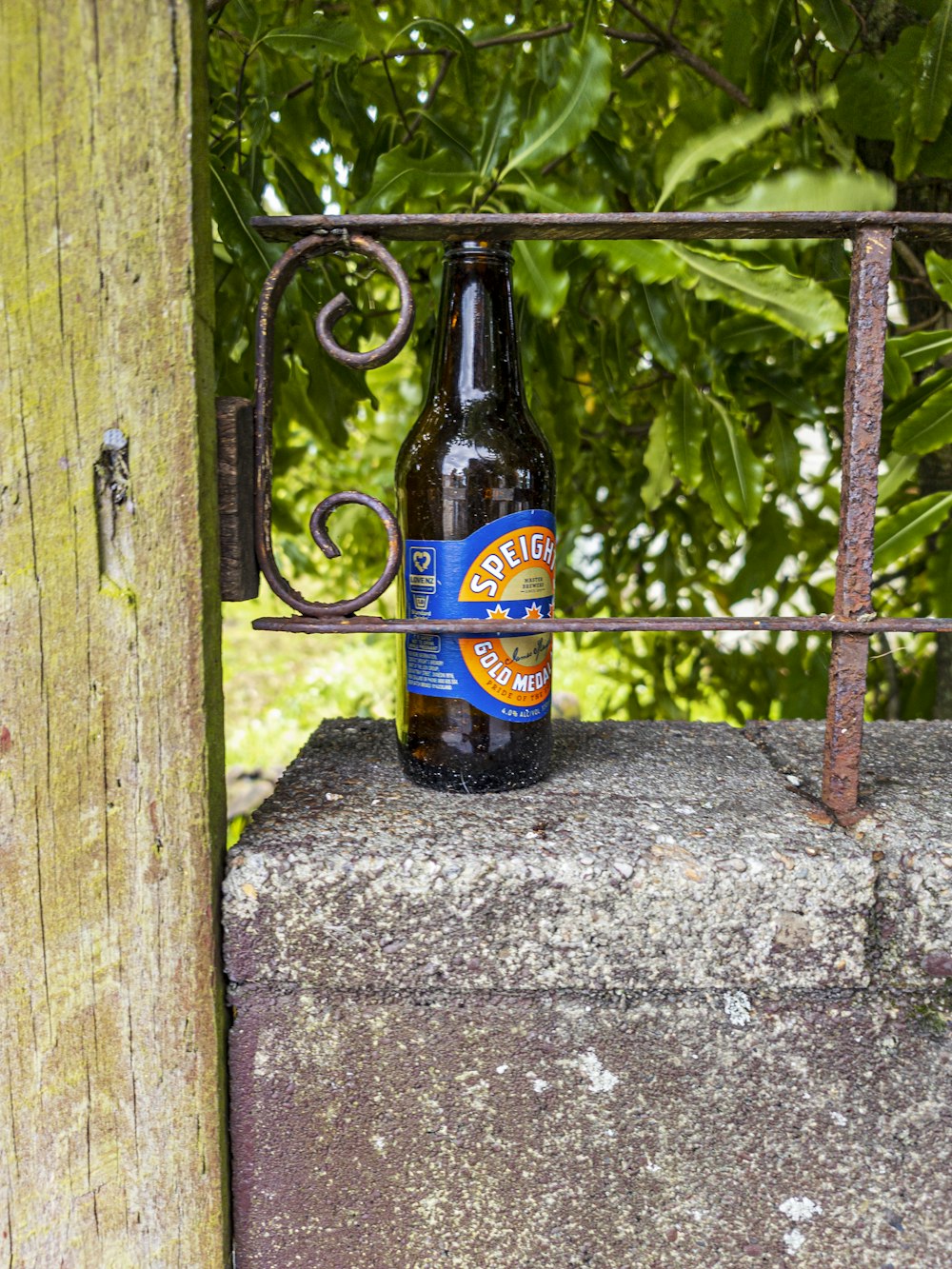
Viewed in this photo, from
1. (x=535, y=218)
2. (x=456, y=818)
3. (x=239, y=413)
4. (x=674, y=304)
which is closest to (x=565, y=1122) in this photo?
(x=456, y=818)

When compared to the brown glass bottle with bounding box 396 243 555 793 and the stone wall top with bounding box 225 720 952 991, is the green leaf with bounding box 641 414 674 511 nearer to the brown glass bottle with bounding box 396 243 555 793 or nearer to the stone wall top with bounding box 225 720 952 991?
the brown glass bottle with bounding box 396 243 555 793

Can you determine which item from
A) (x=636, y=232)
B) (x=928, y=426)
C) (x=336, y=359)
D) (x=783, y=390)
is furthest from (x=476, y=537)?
(x=783, y=390)

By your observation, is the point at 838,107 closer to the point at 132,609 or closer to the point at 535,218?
the point at 535,218

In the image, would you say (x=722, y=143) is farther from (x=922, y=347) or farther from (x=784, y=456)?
(x=784, y=456)

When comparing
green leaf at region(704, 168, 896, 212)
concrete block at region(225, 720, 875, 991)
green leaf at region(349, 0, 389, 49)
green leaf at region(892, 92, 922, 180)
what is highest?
green leaf at region(349, 0, 389, 49)

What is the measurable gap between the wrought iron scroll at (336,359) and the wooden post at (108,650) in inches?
2.0

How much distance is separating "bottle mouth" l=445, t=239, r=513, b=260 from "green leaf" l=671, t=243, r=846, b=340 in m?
0.17

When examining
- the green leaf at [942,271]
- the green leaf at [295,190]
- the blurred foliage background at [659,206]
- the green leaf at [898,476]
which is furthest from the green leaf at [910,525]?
the green leaf at [295,190]

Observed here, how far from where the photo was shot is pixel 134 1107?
761mm

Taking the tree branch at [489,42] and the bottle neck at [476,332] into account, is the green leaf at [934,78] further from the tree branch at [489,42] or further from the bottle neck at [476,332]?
the bottle neck at [476,332]

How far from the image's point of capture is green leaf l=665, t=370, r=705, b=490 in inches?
45.8

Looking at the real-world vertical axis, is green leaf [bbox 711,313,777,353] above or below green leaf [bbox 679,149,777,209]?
below

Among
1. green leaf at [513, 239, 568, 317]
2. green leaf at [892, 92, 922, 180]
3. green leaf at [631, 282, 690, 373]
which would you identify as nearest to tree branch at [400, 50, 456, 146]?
green leaf at [513, 239, 568, 317]

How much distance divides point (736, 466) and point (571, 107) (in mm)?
458
